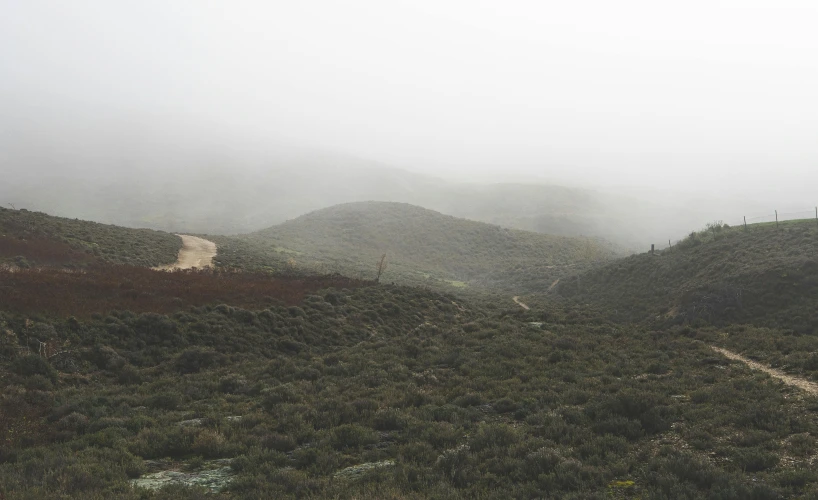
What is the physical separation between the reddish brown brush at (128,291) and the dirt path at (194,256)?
8.62 meters

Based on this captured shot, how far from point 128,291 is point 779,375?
2586cm

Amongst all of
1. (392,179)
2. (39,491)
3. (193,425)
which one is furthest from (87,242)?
(392,179)

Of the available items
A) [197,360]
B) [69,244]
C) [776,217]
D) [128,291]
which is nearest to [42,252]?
[69,244]

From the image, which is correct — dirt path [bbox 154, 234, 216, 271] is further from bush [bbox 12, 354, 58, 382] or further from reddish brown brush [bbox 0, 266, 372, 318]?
bush [bbox 12, 354, 58, 382]

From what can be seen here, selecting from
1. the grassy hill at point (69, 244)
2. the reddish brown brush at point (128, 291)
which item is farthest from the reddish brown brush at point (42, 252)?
the reddish brown brush at point (128, 291)

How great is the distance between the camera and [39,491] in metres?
6.92

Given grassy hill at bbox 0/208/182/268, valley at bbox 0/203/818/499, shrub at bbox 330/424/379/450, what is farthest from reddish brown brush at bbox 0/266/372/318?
shrub at bbox 330/424/379/450

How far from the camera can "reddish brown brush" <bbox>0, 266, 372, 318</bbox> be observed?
685 inches

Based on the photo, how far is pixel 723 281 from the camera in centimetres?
2844

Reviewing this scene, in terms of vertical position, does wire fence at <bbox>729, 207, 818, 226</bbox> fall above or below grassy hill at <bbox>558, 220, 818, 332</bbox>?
above

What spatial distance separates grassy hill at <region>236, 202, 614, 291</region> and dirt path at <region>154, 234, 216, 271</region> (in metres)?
10.1

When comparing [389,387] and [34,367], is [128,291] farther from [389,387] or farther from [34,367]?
[389,387]

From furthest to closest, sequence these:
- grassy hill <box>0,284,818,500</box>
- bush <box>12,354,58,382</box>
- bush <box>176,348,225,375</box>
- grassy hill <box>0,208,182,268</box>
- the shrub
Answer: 1. grassy hill <box>0,208,182,268</box>
2. bush <box>176,348,225,375</box>
3. bush <box>12,354,58,382</box>
4. the shrub
5. grassy hill <box>0,284,818,500</box>

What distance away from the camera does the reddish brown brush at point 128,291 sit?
17406 mm
